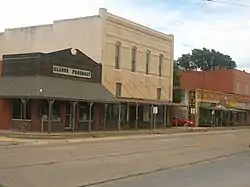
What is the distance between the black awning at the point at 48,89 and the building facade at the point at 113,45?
423 centimetres

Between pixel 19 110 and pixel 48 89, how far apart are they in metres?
3.60

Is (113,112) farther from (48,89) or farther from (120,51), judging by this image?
(48,89)

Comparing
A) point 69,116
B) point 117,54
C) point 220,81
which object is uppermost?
point 220,81

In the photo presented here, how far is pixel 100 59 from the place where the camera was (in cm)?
4434

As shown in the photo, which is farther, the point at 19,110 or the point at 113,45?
the point at 113,45

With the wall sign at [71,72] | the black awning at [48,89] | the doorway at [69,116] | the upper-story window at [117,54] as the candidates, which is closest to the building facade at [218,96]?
the upper-story window at [117,54]

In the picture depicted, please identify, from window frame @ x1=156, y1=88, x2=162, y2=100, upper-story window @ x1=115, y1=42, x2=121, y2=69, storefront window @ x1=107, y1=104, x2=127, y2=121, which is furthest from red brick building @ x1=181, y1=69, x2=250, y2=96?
storefront window @ x1=107, y1=104, x2=127, y2=121

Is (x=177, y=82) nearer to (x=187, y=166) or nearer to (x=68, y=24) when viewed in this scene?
(x=68, y=24)

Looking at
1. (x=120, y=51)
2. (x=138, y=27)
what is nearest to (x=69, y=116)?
(x=120, y=51)

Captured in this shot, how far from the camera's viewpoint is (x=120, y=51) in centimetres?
4703

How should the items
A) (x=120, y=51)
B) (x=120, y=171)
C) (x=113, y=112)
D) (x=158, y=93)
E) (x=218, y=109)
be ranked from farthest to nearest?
(x=218, y=109) → (x=158, y=93) → (x=120, y=51) → (x=113, y=112) → (x=120, y=171)

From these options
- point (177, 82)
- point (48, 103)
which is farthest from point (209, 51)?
point (48, 103)

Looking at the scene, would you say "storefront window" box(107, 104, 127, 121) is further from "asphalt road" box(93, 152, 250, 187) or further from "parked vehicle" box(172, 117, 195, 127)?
"asphalt road" box(93, 152, 250, 187)

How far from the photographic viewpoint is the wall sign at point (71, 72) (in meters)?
39.1
